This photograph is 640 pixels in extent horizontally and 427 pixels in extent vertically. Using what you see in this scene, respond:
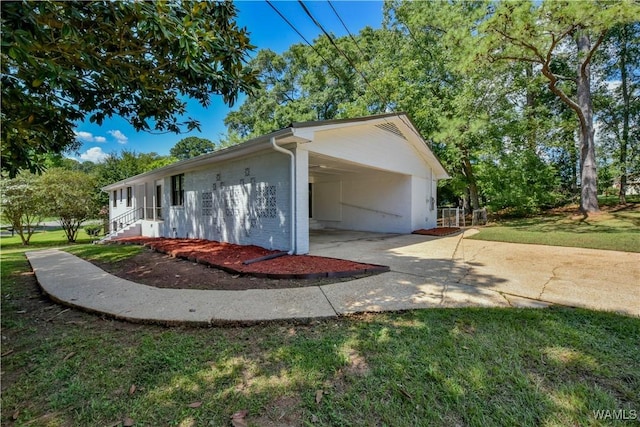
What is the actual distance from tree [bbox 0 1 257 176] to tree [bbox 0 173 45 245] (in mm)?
15600

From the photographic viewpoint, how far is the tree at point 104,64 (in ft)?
9.38

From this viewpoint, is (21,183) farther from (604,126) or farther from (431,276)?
(604,126)

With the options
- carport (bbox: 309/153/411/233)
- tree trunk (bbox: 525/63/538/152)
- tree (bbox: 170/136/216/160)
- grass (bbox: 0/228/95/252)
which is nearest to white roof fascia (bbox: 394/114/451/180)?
carport (bbox: 309/153/411/233)

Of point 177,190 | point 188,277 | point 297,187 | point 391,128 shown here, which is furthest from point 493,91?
point 188,277

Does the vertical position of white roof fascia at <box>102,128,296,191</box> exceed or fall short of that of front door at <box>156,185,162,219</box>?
it exceeds it

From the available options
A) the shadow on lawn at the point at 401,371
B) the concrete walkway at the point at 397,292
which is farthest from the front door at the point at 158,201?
the shadow on lawn at the point at 401,371

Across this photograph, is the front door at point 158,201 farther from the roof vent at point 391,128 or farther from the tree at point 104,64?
the roof vent at point 391,128

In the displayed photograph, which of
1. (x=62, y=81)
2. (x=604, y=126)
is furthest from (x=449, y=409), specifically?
(x=604, y=126)

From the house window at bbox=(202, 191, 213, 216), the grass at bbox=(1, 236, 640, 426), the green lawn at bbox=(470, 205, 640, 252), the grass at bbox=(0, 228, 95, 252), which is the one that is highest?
the house window at bbox=(202, 191, 213, 216)

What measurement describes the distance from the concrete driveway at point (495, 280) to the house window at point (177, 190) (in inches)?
279

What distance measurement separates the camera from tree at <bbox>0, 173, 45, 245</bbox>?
15055 millimetres

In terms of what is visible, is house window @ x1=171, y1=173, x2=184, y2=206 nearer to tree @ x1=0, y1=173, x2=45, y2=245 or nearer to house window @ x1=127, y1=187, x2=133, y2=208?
house window @ x1=127, y1=187, x2=133, y2=208

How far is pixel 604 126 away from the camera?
63.0 ft

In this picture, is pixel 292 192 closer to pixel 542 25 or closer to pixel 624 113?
pixel 542 25
